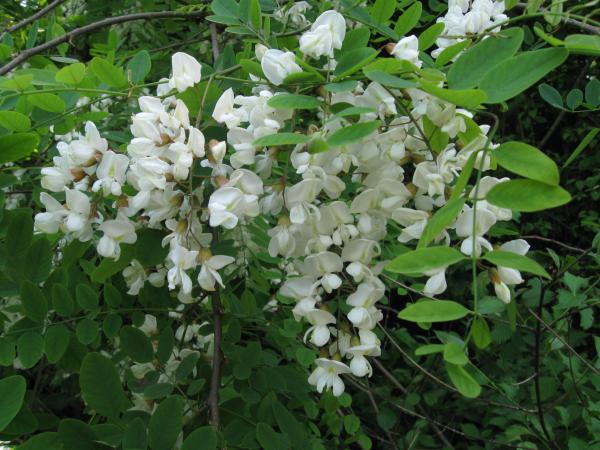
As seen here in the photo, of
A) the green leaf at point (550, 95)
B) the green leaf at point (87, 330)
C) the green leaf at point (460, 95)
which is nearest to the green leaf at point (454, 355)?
the green leaf at point (460, 95)

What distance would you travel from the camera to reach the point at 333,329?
0.79 m

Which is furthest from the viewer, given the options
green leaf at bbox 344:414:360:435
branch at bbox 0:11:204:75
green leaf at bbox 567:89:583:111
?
green leaf at bbox 344:414:360:435

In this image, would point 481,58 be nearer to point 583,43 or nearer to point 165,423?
point 583,43

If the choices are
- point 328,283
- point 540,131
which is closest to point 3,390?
point 328,283

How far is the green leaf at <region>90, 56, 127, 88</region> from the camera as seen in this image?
2.68ft

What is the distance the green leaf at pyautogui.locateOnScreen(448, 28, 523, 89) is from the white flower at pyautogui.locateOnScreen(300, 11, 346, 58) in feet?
0.49

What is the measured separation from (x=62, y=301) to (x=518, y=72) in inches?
26.0

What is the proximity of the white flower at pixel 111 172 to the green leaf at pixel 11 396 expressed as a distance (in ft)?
0.76

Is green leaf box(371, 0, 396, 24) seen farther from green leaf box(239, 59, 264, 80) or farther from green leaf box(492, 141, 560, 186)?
green leaf box(492, 141, 560, 186)

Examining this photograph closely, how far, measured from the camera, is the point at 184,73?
2.45ft

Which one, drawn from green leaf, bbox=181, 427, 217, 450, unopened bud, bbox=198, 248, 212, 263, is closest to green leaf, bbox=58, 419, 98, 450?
green leaf, bbox=181, 427, 217, 450

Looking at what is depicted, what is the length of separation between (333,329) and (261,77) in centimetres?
32

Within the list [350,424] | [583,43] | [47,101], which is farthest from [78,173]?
[350,424]

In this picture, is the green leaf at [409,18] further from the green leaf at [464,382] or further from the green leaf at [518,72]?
the green leaf at [464,382]
